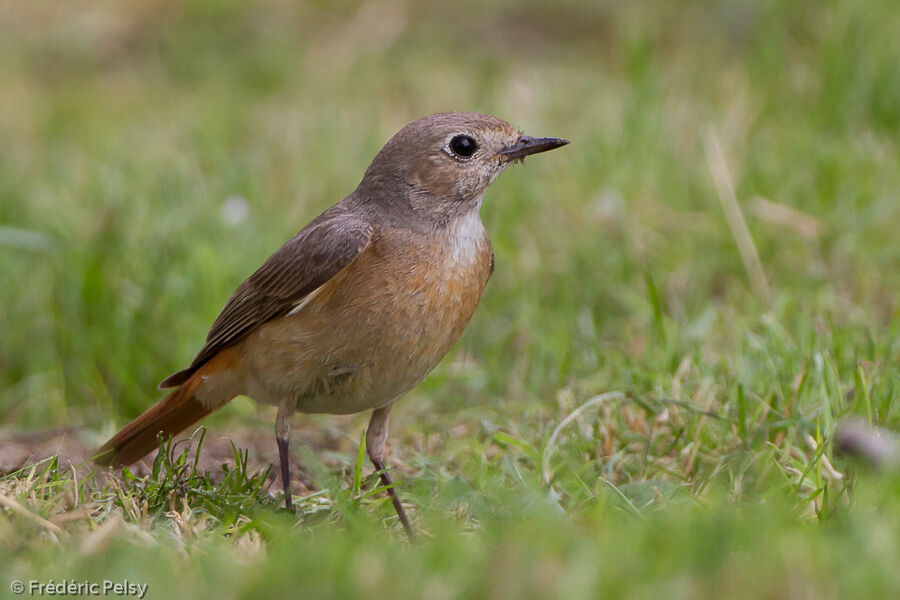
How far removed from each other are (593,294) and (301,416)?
154 cm

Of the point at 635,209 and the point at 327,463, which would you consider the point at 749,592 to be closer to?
the point at 327,463

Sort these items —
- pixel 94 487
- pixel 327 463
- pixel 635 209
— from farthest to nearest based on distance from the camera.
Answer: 1. pixel 635 209
2. pixel 327 463
3. pixel 94 487

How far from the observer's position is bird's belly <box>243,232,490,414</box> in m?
4.13

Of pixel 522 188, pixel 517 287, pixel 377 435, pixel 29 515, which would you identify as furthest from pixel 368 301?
pixel 522 188

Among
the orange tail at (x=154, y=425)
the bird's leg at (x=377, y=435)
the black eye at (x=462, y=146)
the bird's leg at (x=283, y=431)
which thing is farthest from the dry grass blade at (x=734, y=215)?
the orange tail at (x=154, y=425)

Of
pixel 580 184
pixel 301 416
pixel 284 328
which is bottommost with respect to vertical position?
pixel 301 416

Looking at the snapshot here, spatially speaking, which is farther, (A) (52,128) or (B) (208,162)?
(A) (52,128)

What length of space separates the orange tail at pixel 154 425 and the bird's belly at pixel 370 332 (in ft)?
1.61

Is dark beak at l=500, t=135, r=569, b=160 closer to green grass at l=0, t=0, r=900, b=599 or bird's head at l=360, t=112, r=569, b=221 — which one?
bird's head at l=360, t=112, r=569, b=221

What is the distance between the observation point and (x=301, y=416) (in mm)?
5828

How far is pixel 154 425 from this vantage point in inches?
184

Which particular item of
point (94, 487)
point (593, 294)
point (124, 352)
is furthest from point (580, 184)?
point (94, 487)

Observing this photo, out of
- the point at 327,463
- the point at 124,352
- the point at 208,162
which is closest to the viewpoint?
the point at 327,463

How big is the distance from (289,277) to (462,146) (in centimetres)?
78
